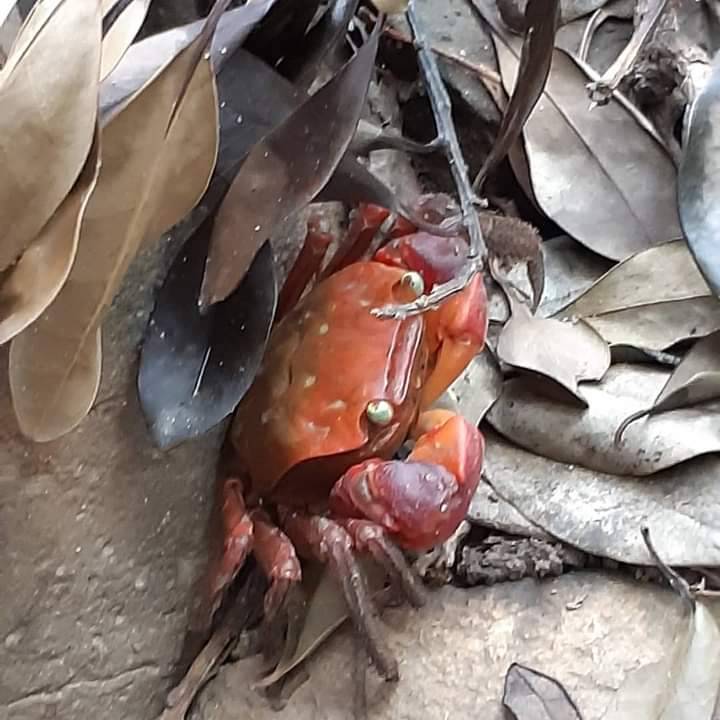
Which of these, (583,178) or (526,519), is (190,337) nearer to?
(526,519)

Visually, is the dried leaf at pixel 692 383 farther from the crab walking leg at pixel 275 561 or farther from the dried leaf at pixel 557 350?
the crab walking leg at pixel 275 561

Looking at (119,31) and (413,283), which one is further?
(413,283)

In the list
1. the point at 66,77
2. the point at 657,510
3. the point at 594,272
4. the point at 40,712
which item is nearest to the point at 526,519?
the point at 657,510

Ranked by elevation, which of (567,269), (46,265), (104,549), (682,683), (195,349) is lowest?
(682,683)

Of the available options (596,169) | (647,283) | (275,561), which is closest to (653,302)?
(647,283)

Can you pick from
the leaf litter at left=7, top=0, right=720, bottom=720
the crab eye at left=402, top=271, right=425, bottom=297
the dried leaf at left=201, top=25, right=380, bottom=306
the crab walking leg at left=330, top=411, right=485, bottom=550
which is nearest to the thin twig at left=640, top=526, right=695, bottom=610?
the leaf litter at left=7, top=0, right=720, bottom=720

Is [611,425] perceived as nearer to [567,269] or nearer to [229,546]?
[567,269]
